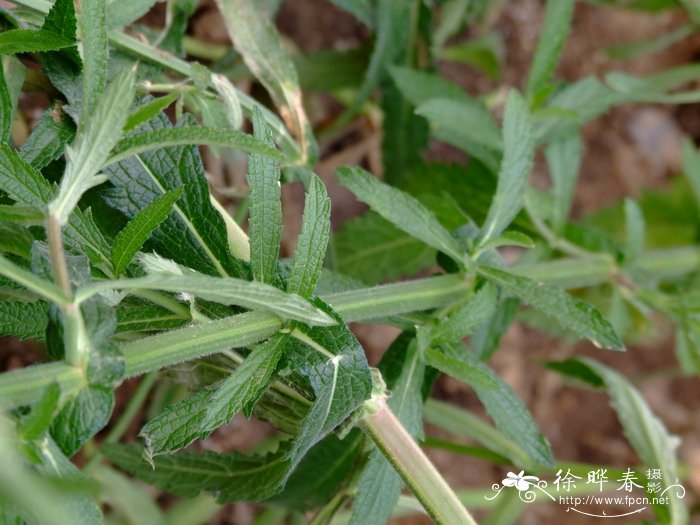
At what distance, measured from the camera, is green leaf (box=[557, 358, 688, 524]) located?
1.24 meters

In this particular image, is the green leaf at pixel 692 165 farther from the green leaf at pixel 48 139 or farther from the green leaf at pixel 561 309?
the green leaf at pixel 48 139

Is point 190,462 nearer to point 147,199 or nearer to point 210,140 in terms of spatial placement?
point 147,199

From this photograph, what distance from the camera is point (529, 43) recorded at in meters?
2.03

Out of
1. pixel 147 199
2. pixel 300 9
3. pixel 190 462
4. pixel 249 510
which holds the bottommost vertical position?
pixel 249 510

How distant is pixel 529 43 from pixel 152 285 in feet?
5.48

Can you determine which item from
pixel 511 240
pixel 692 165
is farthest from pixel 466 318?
pixel 692 165

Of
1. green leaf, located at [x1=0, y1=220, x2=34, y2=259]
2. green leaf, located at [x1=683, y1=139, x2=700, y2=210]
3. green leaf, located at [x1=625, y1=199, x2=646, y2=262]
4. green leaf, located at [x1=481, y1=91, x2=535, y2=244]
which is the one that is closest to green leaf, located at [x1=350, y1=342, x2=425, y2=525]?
green leaf, located at [x1=481, y1=91, x2=535, y2=244]

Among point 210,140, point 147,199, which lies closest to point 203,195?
point 147,199

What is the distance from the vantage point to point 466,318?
94 cm

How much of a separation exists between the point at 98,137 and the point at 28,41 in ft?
0.70

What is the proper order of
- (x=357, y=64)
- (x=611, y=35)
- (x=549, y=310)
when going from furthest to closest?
(x=611, y=35) → (x=357, y=64) → (x=549, y=310)

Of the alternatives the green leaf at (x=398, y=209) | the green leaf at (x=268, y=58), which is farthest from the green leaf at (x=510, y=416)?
the green leaf at (x=268, y=58)

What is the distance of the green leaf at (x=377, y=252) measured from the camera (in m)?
1.29

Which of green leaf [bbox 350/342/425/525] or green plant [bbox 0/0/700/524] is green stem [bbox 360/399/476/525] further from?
green leaf [bbox 350/342/425/525]
